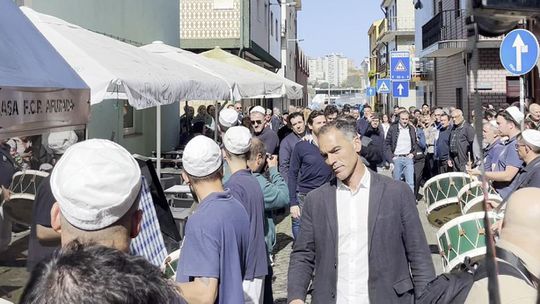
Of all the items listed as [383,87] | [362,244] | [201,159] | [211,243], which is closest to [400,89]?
[383,87]

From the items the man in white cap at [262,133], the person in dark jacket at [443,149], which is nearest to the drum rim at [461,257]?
the man in white cap at [262,133]

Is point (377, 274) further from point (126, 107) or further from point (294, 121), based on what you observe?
point (126, 107)

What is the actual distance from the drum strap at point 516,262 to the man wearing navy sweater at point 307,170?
4739mm

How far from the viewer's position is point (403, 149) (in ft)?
41.0

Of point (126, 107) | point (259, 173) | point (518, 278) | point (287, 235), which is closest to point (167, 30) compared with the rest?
point (126, 107)

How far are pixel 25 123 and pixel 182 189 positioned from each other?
481cm

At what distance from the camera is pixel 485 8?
1.41 metres

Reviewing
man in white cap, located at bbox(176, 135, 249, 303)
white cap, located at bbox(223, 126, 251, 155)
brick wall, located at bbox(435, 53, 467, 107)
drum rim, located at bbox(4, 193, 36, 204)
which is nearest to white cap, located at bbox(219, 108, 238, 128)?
white cap, located at bbox(223, 126, 251, 155)

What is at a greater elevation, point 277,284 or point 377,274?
point 377,274

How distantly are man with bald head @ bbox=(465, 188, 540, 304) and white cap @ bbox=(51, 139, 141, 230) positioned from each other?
1159 millimetres

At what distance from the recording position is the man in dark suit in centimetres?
355

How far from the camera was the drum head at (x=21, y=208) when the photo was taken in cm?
412

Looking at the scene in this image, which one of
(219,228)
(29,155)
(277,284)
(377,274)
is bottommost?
(277,284)

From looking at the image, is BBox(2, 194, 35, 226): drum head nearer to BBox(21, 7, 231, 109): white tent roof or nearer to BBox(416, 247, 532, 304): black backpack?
BBox(21, 7, 231, 109): white tent roof
